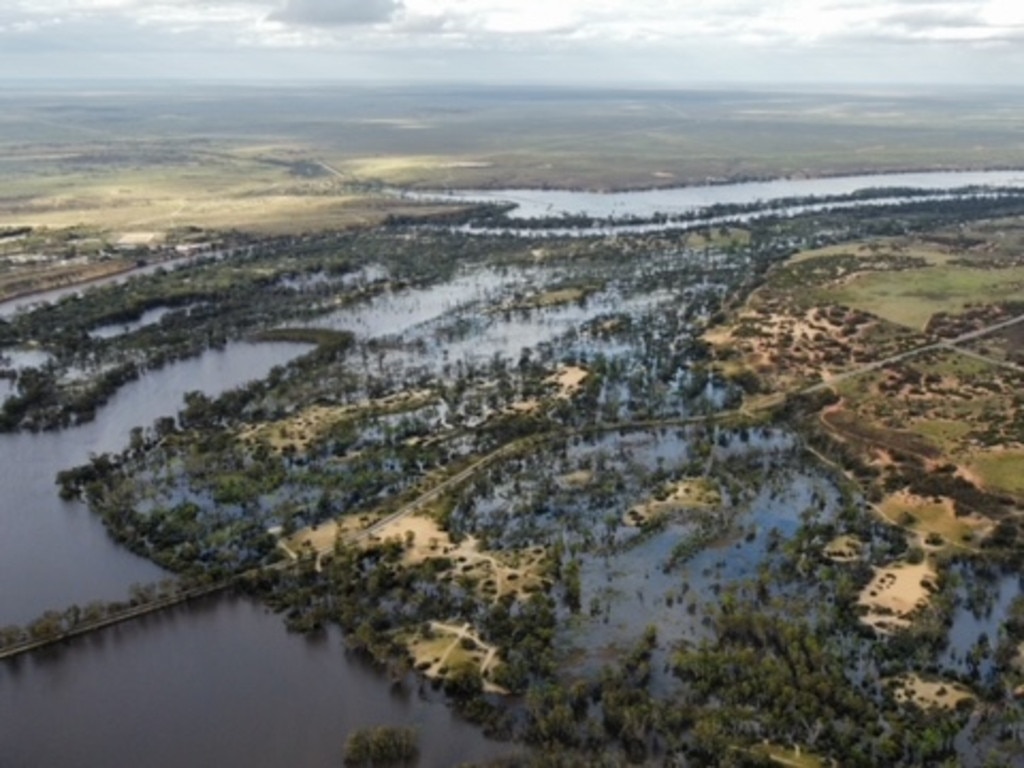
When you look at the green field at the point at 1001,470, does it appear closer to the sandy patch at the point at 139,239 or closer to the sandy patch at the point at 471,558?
the sandy patch at the point at 471,558

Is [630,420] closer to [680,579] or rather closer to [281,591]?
[680,579]

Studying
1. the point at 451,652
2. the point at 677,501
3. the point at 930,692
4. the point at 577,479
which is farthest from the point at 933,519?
the point at 451,652

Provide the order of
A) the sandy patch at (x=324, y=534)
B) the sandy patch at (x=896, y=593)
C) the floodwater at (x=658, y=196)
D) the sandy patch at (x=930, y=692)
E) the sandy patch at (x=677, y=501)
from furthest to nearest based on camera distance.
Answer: the floodwater at (x=658, y=196)
the sandy patch at (x=677, y=501)
the sandy patch at (x=324, y=534)
the sandy patch at (x=896, y=593)
the sandy patch at (x=930, y=692)

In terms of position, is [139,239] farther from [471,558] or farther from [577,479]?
[471,558]

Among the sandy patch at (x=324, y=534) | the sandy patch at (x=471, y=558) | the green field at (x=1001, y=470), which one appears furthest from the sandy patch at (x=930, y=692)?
the sandy patch at (x=324, y=534)

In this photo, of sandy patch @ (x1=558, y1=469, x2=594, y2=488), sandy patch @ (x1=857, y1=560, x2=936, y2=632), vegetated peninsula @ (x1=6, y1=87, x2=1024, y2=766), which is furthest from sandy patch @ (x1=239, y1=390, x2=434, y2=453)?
sandy patch @ (x1=857, y1=560, x2=936, y2=632)

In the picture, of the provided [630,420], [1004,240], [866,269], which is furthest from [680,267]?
[630,420]
